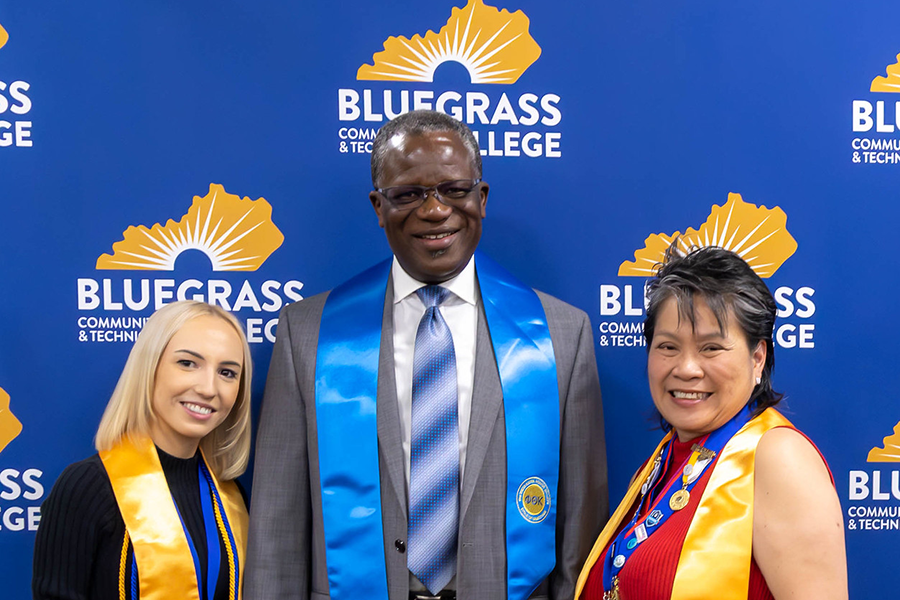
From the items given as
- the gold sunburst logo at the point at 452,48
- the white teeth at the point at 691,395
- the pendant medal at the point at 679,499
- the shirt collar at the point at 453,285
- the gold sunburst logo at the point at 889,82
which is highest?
the gold sunburst logo at the point at 452,48

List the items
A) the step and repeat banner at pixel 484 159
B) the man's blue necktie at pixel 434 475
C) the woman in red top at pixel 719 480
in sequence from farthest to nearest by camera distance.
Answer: the step and repeat banner at pixel 484 159 < the man's blue necktie at pixel 434 475 < the woman in red top at pixel 719 480

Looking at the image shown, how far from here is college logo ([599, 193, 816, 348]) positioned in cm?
232

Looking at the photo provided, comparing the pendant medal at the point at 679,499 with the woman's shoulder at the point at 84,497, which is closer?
the pendant medal at the point at 679,499

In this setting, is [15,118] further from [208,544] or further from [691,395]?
[691,395]

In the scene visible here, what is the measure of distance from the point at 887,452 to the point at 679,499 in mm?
1144

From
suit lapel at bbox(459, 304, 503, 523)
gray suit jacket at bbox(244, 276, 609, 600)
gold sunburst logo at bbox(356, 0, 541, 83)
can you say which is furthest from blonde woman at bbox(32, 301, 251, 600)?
gold sunburst logo at bbox(356, 0, 541, 83)

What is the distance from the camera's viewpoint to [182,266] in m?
2.29

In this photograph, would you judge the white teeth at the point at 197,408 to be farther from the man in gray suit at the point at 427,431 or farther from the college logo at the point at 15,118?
the college logo at the point at 15,118

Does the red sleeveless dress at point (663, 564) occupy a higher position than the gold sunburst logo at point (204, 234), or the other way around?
the gold sunburst logo at point (204, 234)

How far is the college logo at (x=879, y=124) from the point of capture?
7.58 feet

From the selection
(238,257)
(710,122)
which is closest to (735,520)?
(710,122)

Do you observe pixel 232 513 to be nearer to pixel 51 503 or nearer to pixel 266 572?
pixel 266 572

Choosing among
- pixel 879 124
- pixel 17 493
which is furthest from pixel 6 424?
pixel 879 124

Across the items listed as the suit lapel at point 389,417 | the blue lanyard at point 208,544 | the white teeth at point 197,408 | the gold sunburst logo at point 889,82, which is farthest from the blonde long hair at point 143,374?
the gold sunburst logo at point 889,82
